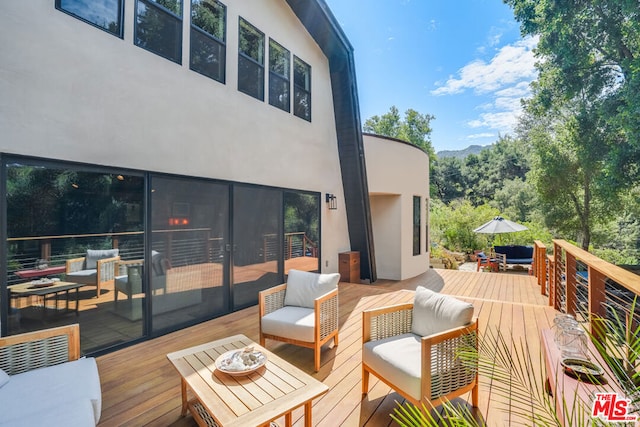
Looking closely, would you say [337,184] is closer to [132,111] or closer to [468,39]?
[132,111]

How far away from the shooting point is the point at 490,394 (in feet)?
8.60

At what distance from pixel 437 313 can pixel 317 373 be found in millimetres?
1324

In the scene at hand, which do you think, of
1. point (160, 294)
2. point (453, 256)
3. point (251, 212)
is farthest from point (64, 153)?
point (453, 256)

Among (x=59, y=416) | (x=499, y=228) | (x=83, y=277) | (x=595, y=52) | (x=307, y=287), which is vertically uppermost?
(x=595, y=52)

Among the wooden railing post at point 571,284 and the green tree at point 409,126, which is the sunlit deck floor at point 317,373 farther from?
the green tree at point 409,126

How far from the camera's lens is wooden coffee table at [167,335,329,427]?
5.77 ft

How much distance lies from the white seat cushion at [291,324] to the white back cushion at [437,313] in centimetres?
106

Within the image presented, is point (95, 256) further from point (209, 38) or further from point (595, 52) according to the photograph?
point (595, 52)

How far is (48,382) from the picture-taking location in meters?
2.08

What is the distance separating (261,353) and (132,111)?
10.4 feet

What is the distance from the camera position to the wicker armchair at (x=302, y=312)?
3.19 m

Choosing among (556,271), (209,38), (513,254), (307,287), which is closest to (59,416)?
(307,287)

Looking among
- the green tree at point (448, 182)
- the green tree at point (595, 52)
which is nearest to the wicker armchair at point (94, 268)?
the green tree at point (595, 52)

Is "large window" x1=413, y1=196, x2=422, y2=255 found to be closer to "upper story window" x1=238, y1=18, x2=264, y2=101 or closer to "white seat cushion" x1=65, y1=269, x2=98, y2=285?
"upper story window" x1=238, y1=18, x2=264, y2=101
